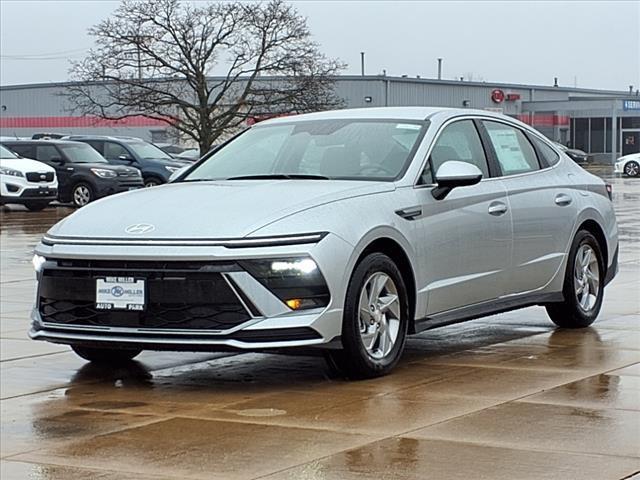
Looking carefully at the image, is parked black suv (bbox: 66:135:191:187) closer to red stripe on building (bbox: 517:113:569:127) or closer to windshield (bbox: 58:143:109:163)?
windshield (bbox: 58:143:109:163)

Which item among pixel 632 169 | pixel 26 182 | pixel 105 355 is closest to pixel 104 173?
pixel 26 182

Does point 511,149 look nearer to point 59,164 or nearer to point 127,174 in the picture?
point 127,174

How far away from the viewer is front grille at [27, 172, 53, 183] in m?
27.8

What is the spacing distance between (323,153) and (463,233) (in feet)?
3.33

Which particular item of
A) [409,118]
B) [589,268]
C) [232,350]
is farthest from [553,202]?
[232,350]

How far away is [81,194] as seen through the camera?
2950cm

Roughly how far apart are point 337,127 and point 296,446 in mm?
3168

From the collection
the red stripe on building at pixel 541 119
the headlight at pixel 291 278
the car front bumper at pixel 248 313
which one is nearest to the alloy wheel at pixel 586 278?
the car front bumper at pixel 248 313

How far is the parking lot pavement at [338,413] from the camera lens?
213 inches

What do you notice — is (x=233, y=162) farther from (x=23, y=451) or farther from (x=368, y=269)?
(x=23, y=451)

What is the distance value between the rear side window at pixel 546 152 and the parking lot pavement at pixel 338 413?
1.23 m

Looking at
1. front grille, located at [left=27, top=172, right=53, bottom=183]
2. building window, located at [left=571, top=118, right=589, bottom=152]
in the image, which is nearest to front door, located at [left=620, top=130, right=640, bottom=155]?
building window, located at [left=571, top=118, right=589, bottom=152]

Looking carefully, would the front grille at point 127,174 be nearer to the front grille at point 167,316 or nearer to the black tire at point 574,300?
the black tire at point 574,300

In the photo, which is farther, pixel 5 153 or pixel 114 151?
pixel 114 151
